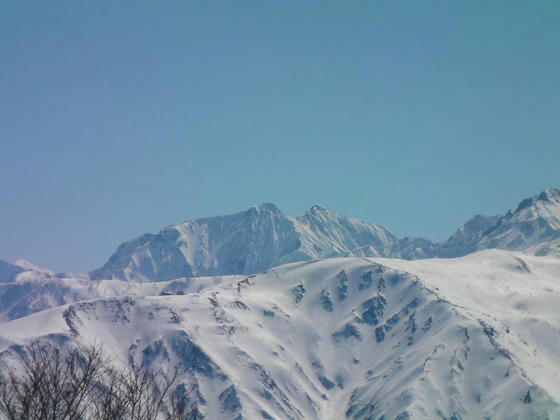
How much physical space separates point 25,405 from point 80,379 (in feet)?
12.9

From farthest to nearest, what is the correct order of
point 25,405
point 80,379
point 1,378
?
point 1,378
point 80,379
point 25,405

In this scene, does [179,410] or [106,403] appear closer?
[106,403]

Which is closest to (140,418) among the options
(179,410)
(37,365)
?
(179,410)

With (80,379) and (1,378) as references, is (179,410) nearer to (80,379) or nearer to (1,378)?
(80,379)

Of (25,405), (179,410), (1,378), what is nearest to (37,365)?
(25,405)

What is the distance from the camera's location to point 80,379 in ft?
143

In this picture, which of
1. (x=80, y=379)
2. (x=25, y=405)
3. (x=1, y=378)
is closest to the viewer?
(x=25, y=405)

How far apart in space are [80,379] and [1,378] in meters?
7.33

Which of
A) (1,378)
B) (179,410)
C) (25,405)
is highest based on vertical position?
(1,378)

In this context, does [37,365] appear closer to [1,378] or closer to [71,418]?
[71,418]

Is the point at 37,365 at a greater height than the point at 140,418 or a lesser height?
greater

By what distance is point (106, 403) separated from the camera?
4228 cm

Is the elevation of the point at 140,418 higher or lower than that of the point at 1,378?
lower

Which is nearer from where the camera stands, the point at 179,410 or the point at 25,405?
the point at 25,405
